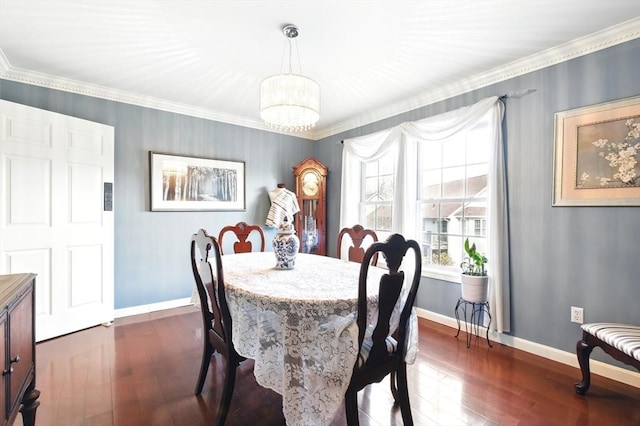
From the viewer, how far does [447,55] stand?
8.04ft

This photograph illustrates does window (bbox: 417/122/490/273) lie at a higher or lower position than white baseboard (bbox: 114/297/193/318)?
higher

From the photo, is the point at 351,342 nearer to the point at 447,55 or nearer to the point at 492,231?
the point at 492,231

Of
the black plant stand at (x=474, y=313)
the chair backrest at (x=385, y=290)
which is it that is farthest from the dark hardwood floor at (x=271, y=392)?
the chair backrest at (x=385, y=290)

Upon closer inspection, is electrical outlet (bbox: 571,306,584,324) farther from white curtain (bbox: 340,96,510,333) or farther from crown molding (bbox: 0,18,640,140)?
crown molding (bbox: 0,18,640,140)

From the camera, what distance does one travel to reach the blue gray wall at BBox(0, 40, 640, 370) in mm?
2098

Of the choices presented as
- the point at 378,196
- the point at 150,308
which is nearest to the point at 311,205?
the point at 378,196

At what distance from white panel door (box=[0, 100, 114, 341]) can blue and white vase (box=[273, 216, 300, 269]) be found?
2.17m

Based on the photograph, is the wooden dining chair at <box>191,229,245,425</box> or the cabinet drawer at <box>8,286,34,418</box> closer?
the cabinet drawer at <box>8,286,34,418</box>

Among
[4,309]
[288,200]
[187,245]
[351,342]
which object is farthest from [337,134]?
[4,309]

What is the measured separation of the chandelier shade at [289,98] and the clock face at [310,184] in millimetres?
2159

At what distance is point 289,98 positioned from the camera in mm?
2012

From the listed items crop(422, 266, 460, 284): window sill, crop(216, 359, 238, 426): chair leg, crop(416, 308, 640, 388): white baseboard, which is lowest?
crop(416, 308, 640, 388): white baseboard

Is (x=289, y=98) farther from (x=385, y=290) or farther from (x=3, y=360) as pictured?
(x=3, y=360)

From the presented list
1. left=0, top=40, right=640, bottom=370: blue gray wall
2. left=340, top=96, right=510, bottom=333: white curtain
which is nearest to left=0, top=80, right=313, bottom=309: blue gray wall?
left=0, top=40, right=640, bottom=370: blue gray wall
